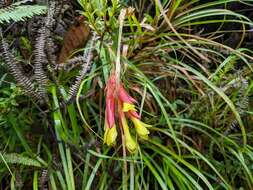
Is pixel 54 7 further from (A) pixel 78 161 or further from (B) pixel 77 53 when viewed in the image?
(A) pixel 78 161

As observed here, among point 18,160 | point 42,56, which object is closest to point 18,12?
point 42,56

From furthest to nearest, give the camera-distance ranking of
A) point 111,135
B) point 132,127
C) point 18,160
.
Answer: point 132,127 < point 18,160 < point 111,135

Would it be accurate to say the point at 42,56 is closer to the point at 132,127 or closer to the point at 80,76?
the point at 80,76

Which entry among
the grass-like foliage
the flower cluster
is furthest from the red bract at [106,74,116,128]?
the grass-like foliage

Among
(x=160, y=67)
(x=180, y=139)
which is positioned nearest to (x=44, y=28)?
(x=160, y=67)

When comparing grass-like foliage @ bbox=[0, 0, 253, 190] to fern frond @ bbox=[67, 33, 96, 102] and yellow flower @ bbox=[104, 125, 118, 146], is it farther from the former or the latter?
yellow flower @ bbox=[104, 125, 118, 146]

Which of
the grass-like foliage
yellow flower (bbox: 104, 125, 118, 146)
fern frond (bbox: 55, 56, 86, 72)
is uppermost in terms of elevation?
fern frond (bbox: 55, 56, 86, 72)

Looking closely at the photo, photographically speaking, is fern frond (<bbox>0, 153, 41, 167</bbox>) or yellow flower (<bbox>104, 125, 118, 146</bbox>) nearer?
yellow flower (<bbox>104, 125, 118, 146</bbox>)

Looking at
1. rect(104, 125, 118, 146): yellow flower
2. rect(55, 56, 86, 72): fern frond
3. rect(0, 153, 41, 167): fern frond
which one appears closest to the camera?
rect(104, 125, 118, 146): yellow flower
